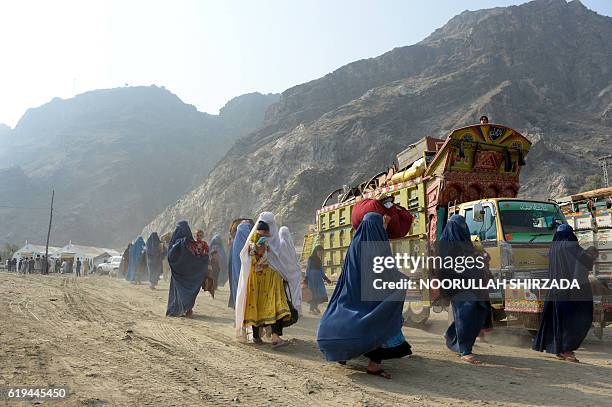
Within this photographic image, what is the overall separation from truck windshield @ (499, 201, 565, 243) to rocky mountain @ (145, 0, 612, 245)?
114 feet

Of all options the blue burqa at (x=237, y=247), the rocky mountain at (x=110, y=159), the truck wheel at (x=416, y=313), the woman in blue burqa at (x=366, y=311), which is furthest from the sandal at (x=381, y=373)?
the rocky mountain at (x=110, y=159)

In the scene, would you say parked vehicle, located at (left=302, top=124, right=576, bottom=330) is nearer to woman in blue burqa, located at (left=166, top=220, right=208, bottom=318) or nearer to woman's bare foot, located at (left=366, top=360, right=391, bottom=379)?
woman's bare foot, located at (left=366, top=360, right=391, bottom=379)

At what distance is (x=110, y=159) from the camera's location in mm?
112562

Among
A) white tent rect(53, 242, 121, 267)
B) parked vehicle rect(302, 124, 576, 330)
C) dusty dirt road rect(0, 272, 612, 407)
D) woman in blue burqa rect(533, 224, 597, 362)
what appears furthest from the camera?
white tent rect(53, 242, 121, 267)

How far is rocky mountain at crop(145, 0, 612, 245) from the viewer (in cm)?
5103

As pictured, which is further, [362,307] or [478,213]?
[478,213]

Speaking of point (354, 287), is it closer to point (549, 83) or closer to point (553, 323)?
point (553, 323)

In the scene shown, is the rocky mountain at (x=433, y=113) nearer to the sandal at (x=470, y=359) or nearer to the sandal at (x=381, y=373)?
the sandal at (x=470, y=359)

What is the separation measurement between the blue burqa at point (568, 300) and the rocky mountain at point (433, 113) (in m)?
37.2

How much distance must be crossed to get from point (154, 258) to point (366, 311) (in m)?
16.9

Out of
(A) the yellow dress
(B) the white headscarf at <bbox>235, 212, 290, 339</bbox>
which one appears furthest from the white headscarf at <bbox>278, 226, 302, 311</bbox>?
(A) the yellow dress

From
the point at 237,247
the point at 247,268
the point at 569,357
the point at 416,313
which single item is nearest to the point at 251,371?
the point at 247,268

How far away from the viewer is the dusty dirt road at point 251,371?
157 inches

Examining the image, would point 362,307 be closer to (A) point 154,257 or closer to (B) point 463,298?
(B) point 463,298
